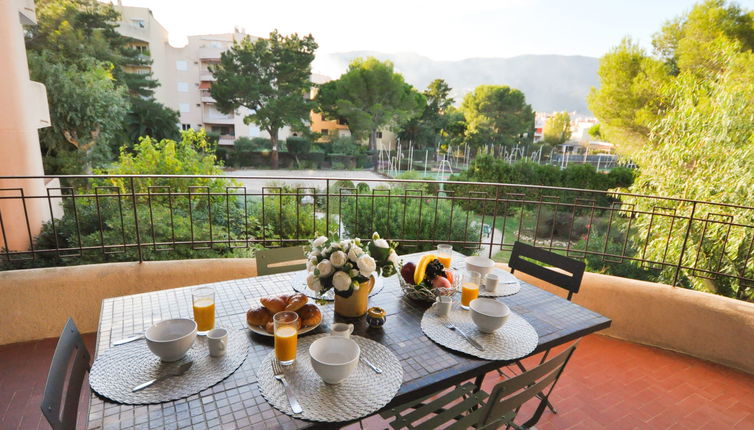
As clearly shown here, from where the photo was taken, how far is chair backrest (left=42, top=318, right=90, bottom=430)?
1.01 m

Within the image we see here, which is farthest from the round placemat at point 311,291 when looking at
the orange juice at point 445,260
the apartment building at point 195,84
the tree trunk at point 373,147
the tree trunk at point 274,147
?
the apartment building at point 195,84

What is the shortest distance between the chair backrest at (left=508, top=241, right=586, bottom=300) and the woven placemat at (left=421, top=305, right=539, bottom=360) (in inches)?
26.8

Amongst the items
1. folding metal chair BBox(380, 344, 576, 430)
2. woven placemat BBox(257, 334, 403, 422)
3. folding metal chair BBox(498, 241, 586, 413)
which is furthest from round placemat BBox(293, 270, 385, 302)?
folding metal chair BBox(498, 241, 586, 413)

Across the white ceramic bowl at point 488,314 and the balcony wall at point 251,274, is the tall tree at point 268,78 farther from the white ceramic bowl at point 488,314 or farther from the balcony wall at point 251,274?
the white ceramic bowl at point 488,314

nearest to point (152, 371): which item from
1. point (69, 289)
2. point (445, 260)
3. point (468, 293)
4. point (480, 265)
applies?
point (468, 293)

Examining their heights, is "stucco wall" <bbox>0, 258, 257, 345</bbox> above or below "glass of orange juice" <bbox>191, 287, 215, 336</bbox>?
below

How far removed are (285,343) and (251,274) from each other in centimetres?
204

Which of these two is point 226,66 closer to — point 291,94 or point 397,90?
point 291,94

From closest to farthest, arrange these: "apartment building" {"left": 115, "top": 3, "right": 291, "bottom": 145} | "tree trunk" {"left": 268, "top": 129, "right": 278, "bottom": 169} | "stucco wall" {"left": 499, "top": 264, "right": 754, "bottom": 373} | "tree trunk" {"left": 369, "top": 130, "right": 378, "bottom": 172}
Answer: "stucco wall" {"left": 499, "top": 264, "right": 754, "bottom": 373}
"tree trunk" {"left": 268, "top": 129, "right": 278, "bottom": 169}
"tree trunk" {"left": 369, "top": 130, "right": 378, "bottom": 172}
"apartment building" {"left": 115, "top": 3, "right": 291, "bottom": 145}

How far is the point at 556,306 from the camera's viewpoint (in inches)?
71.2

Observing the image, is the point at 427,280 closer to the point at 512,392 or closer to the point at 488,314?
the point at 488,314

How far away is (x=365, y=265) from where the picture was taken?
1440 millimetres

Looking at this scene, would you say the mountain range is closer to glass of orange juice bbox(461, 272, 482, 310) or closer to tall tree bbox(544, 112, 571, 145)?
tall tree bbox(544, 112, 571, 145)

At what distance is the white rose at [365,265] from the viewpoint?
4.73 feet
